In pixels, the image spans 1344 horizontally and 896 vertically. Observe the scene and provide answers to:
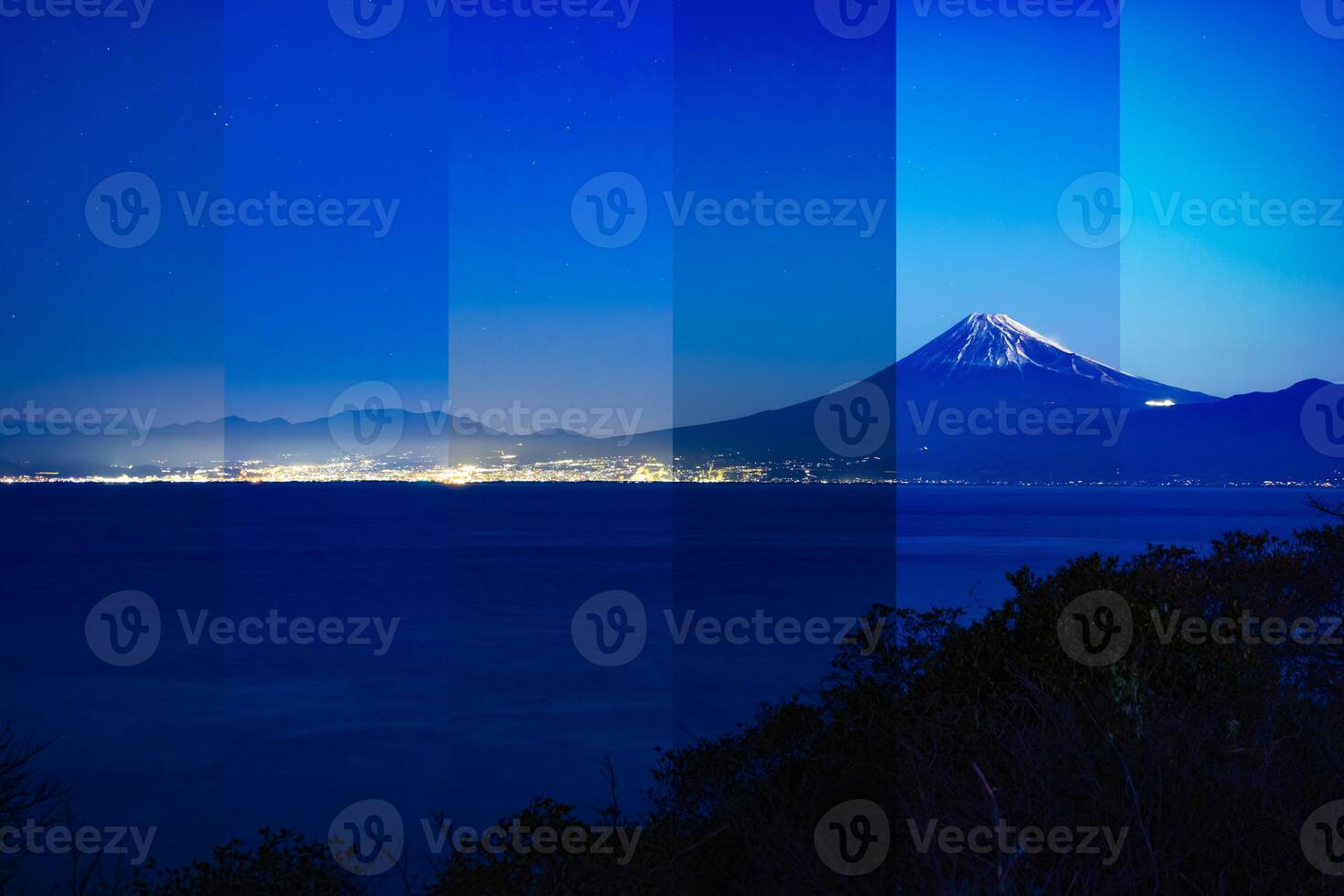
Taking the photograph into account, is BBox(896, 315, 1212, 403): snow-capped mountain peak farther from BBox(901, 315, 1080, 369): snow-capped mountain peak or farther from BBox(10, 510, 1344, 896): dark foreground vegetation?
BBox(10, 510, 1344, 896): dark foreground vegetation

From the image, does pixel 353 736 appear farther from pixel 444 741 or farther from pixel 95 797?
pixel 95 797

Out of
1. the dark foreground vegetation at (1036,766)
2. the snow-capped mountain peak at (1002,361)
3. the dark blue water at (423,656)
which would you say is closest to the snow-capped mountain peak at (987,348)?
the snow-capped mountain peak at (1002,361)

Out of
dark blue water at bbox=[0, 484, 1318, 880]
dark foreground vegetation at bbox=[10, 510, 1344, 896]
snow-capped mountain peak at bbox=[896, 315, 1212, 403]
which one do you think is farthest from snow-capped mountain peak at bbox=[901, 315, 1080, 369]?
dark foreground vegetation at bbox=[10, 510, 1344, 896]

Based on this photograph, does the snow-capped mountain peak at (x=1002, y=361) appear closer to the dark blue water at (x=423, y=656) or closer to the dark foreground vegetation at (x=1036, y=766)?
the dark blue water at (x=423, y=656)

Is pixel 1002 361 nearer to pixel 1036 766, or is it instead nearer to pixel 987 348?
pixel 987 348

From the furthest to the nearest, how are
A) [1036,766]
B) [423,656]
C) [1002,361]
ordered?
[1002,361]
[423,656]
[1036,766]

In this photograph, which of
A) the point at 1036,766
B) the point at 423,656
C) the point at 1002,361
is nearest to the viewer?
the point at 1036,766

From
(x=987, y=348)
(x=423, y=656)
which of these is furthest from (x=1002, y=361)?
(x=423, y=656)
